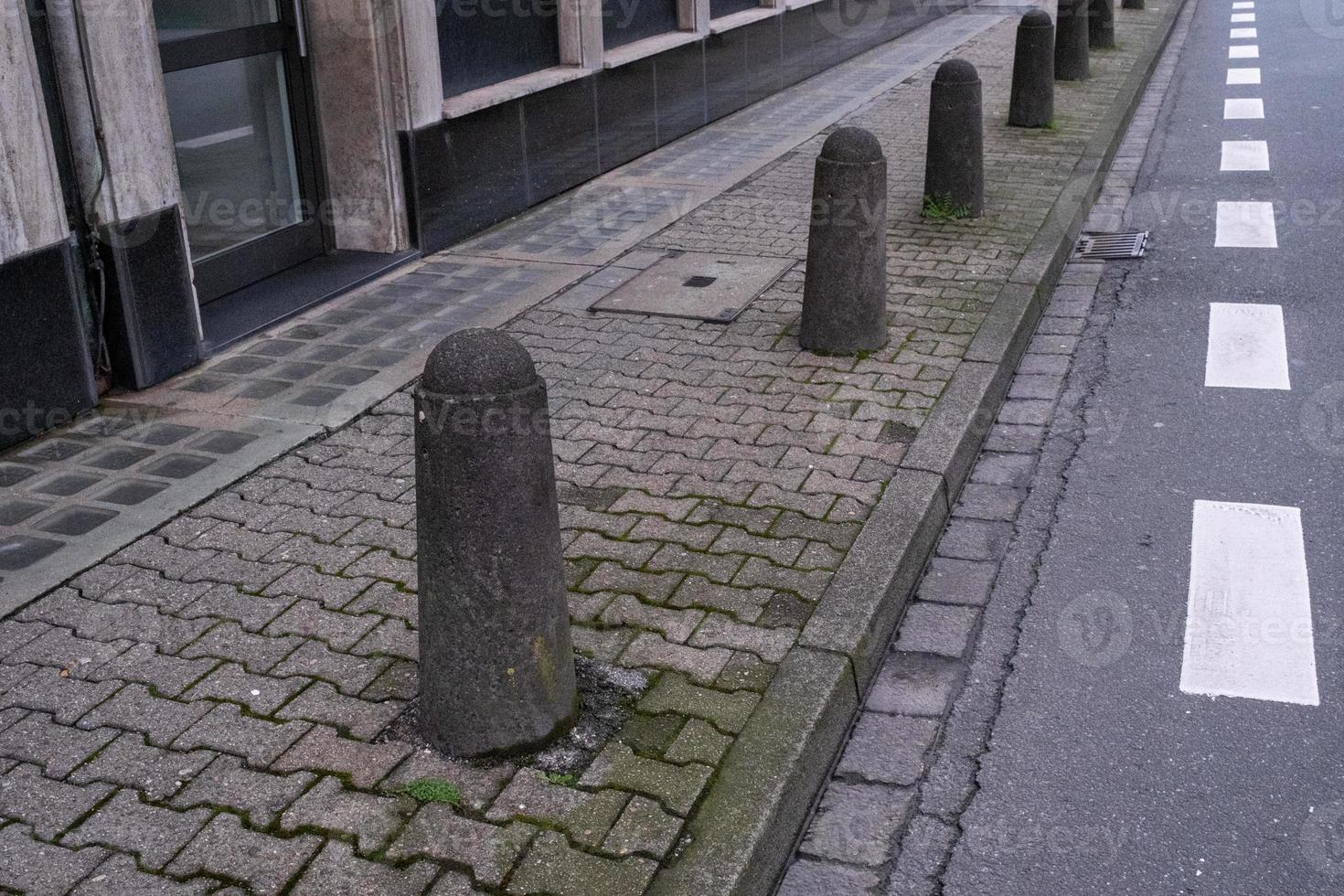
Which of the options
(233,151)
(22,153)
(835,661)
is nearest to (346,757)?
(835,661)

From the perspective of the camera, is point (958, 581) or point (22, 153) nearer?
point (958, 581)

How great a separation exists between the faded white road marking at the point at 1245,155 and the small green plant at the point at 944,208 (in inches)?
136

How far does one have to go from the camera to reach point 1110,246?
29.5 feet

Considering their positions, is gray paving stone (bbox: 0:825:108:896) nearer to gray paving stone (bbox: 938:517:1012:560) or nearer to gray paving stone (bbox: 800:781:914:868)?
gray paving stone (bbox: 800:781:914:868)

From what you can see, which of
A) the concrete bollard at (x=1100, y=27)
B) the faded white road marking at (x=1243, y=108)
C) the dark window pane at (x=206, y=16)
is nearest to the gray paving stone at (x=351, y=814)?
the dark window pane at (x=206, y=16)

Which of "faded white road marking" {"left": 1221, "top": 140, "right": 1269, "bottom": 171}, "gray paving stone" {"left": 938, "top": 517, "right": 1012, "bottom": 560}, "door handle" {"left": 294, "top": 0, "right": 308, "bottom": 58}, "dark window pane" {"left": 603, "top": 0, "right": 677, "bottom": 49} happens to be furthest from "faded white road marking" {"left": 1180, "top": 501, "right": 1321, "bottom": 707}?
"dark window pane" {"left": 603, "top": 0, "right": 677, "bottom": 49}

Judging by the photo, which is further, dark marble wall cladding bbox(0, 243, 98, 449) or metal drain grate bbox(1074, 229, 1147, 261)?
metal drain grate bbox(1074, 229, 1147, 261)

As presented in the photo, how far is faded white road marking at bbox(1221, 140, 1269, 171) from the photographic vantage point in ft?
36.9

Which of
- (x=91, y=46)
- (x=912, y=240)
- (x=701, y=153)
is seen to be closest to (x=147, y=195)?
(x=91, y=46)

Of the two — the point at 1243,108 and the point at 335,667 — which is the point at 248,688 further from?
the point at 1243,108

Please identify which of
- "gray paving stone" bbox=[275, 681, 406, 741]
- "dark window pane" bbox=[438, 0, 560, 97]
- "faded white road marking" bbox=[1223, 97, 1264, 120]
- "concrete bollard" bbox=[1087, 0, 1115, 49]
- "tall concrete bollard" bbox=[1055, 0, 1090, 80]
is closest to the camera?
"gray paving stone" bbox=[275, 681, 406, 741]

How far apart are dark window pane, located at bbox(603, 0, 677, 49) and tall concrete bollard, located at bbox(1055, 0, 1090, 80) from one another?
420cm

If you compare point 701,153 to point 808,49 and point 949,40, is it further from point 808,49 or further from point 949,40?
point 949,40

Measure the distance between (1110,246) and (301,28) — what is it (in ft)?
16.8
